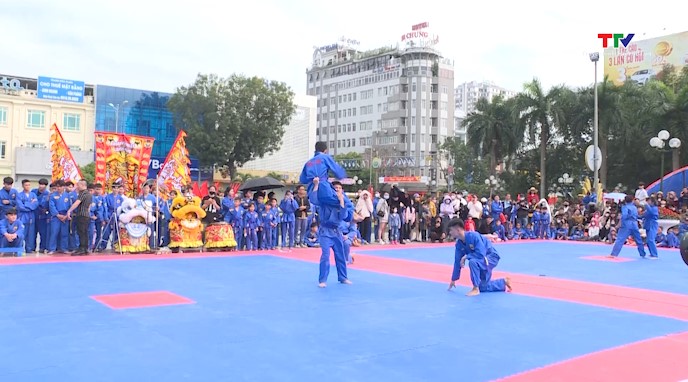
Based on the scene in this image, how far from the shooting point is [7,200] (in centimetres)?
1227

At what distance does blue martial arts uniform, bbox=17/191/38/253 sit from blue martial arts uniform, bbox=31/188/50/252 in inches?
4.4

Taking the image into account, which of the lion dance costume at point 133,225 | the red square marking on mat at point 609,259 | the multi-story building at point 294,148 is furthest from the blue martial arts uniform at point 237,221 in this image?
the multi-story building at point 294,148

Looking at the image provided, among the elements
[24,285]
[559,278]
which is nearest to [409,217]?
[559,278]

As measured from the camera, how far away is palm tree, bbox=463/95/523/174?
39938 millimetres

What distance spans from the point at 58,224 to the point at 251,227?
14.3 ft

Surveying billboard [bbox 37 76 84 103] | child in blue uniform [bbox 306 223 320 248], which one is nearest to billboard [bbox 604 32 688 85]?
child in blue uniform [bbox 306 223 320 248]

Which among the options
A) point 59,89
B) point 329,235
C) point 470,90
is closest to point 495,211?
point 329,235

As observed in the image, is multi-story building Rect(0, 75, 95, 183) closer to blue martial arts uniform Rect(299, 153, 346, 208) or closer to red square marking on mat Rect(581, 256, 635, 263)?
red square marking on mat Rect(581, 256, 635, 263)

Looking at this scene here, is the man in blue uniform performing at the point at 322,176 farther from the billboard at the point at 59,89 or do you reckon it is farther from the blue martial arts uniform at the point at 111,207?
the billboard at the point at 59,89

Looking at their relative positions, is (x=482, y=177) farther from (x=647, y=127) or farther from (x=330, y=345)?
(x=330, y=345)

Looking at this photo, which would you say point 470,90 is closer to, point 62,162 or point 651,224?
point 651,224

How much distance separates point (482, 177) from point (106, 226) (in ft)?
170

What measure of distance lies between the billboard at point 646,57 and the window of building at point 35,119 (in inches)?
1948

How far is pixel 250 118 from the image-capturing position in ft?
139
